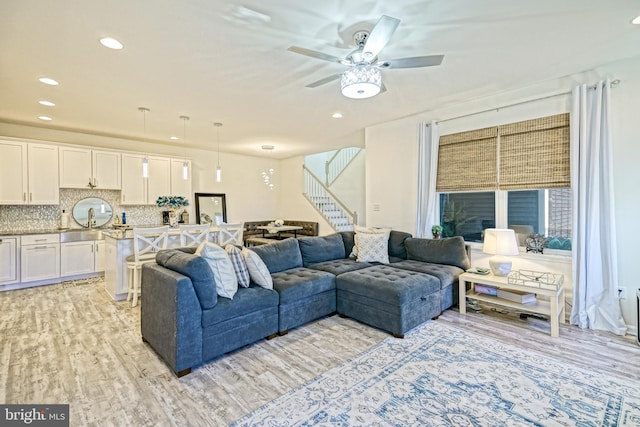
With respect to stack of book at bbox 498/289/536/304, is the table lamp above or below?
above

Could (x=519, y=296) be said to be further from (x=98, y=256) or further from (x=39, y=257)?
(x=39, y=257)

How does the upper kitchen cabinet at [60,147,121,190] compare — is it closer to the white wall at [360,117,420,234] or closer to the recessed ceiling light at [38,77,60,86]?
the recessed ceiling light at [38,77,60,86]

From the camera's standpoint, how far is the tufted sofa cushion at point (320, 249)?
4.12 meters

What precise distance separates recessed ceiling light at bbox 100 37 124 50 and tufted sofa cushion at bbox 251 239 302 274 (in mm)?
2370

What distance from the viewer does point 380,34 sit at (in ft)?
6.55

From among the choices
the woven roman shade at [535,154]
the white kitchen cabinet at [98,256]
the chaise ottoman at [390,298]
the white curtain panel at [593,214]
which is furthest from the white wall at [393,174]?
the white kitchen cabinet at [98,256]

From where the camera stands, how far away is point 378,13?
2158mm

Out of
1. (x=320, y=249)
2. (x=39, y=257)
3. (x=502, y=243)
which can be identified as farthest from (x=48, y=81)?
(x=502, y=243)

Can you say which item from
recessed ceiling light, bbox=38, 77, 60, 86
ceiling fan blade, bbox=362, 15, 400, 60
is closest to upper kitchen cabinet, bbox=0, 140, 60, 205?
recessed ceiling light, bbox=38, 77, 60, 86

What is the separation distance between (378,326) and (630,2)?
3279 mm

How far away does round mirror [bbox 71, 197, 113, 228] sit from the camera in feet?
18.3

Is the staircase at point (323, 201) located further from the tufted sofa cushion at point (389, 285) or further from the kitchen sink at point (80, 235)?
the kitchen sink at point (80, 235)

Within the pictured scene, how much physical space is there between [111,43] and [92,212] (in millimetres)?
4363

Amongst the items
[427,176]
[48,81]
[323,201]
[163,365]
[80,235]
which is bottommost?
[163,365]
